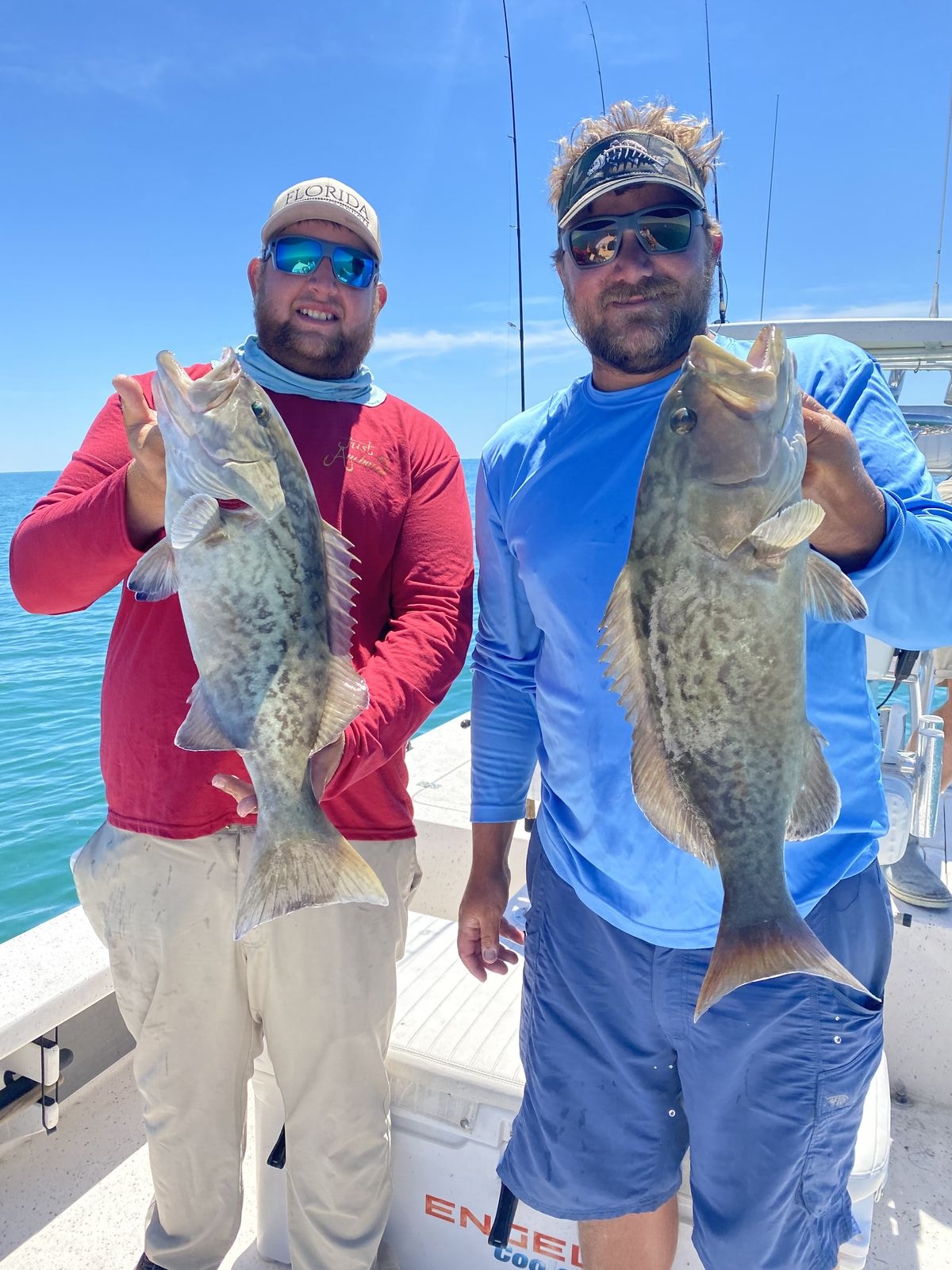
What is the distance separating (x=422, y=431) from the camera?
9.15 feet

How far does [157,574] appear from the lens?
187cm

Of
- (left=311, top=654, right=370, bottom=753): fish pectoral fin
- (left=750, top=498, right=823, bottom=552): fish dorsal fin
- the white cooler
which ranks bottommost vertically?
the white cooler

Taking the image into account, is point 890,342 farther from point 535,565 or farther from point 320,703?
point 320,703

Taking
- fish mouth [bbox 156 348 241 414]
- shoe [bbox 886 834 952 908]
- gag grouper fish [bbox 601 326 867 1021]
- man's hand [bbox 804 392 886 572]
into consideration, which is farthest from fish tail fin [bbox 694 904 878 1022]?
shoe [bbox 886 834 952 908]

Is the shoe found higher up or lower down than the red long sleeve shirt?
lower down

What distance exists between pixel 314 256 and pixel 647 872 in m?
2.05

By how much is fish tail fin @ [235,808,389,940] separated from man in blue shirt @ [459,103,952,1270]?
0.61 m

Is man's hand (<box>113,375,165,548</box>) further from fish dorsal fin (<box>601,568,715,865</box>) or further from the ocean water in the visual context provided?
the ocean water

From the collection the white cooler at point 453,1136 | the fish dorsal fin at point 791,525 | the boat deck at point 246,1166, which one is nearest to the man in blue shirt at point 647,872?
the white cooler at point 453,1136

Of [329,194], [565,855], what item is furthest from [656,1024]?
[329,194]

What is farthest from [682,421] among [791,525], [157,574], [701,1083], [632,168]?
[701,1083]

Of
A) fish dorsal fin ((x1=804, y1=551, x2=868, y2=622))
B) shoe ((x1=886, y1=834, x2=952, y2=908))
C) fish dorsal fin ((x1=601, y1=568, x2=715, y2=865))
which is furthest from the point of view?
shoe ((x1=886, y1=834, x2=952, y2=908))

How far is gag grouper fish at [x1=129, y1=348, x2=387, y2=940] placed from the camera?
183cm

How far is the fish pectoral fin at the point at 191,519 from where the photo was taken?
1775mm
